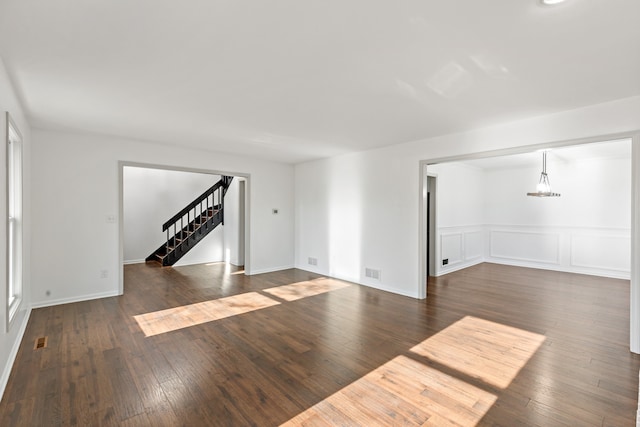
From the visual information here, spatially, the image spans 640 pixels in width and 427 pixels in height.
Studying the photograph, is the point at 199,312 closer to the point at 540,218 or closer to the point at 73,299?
the point at 73,299

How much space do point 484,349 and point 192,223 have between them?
25.3 ft

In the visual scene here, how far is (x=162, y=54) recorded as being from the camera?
222 centimetres

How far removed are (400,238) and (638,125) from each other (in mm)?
3037

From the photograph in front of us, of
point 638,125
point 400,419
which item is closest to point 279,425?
point 400,419

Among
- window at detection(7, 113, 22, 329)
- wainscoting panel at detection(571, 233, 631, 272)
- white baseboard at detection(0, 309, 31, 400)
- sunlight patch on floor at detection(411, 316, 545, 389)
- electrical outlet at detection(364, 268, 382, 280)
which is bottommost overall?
sunlight patch on floor at detection(411, 316, 545, 389)

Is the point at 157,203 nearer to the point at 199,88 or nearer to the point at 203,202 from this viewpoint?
the point at 203,202

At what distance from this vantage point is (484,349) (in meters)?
3.05

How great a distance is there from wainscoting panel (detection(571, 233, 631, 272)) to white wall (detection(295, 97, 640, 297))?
4.64 metres

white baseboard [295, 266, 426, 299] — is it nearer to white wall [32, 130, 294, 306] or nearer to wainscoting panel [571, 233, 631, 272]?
white wall [32, 130, 294, 306]

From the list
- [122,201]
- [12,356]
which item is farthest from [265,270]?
[12,356]

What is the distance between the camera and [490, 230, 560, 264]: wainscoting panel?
7117 millimetres

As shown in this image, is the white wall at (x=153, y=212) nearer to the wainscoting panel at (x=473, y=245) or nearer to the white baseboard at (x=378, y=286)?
the white baseboard at (x=378, y=286)

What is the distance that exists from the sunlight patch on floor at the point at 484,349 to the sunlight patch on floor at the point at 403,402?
284mm

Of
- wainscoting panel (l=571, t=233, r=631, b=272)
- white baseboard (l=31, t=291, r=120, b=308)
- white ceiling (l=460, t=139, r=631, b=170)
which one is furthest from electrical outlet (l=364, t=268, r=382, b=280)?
wainscoting panel (l=571, t=233, r=631, b=272)
